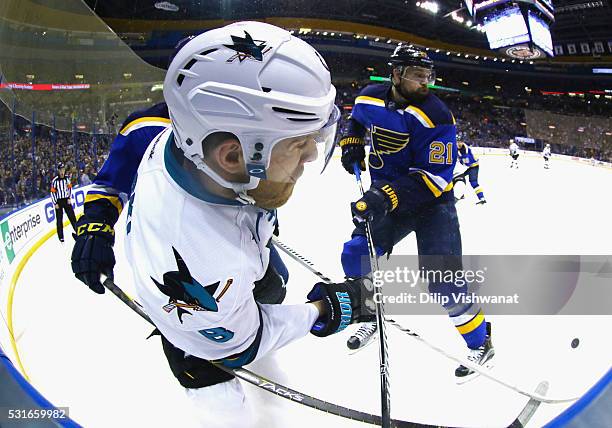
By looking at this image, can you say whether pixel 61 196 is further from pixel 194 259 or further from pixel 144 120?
pixel 194 259

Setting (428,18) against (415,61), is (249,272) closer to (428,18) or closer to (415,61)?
(415,61)

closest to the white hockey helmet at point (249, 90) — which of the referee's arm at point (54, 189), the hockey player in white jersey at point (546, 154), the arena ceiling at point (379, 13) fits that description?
the arena ceiling at point (379, 13)

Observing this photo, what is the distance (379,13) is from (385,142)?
35 cm

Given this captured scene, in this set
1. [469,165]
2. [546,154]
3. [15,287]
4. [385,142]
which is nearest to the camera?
[385,142]

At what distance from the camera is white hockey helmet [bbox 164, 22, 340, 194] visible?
21.4 inches

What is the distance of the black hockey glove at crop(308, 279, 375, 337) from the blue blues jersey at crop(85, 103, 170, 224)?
512 millimetres

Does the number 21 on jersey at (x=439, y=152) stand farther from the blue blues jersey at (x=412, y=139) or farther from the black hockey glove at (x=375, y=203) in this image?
the black hockey glove at (x=375, y=203)

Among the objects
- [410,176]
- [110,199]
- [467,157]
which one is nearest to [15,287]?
[110,199]

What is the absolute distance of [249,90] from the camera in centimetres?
54

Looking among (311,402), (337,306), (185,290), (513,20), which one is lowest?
(311,402)

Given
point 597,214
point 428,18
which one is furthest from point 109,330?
point 597,214

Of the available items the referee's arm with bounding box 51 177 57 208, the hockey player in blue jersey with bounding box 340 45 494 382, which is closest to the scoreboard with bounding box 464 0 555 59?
the hockey player in blue jersey with bounding box 340 45 494 382

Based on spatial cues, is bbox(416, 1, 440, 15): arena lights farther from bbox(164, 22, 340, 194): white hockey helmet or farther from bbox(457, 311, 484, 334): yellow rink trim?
bbox(457, 311, 484, 334): yellow rink trim

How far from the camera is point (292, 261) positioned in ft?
4.33
